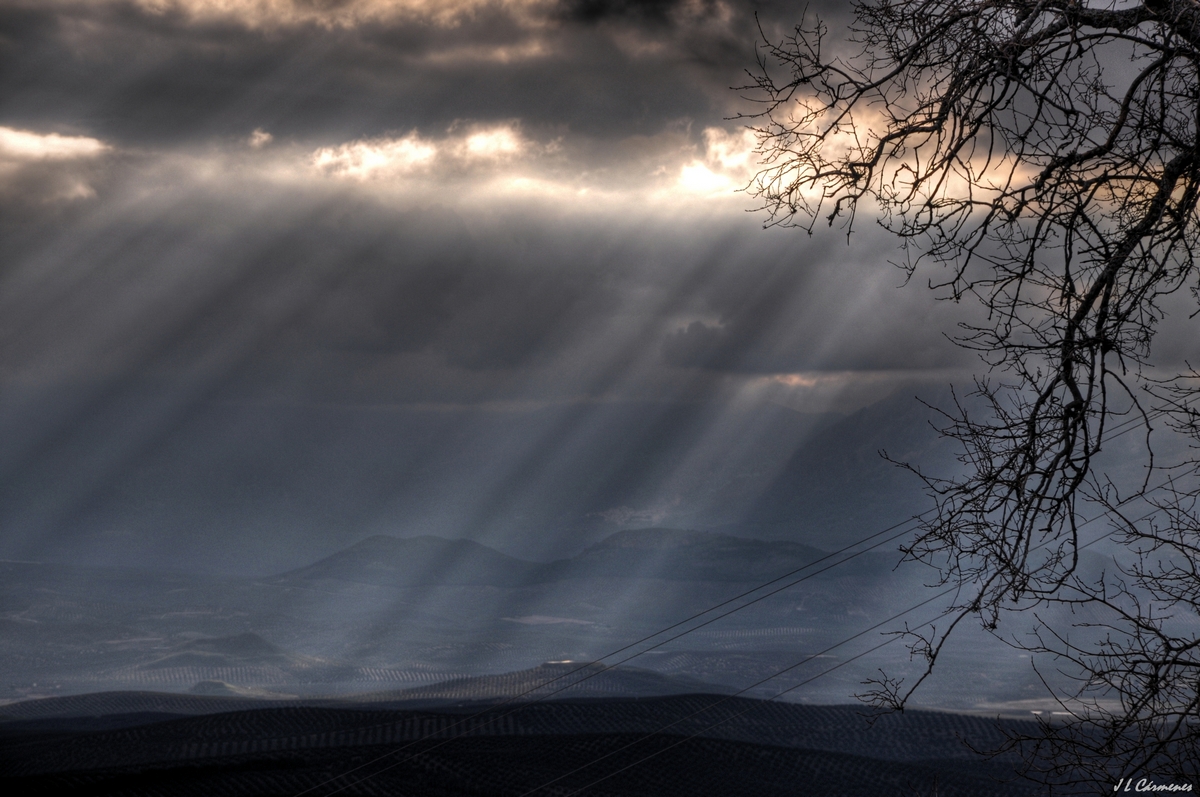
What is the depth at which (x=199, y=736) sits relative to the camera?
30641 mm

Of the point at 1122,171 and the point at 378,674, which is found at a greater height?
the point at 378,674

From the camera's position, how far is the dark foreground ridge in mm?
23156

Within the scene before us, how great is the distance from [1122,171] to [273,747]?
97.3ft

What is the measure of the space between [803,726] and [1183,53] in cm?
4664

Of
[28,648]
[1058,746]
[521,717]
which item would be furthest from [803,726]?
[28,648]

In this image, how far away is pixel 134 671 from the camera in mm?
153625

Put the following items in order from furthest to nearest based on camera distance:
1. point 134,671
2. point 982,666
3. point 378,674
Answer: point 982,666 < point 378,674 < point 134,671

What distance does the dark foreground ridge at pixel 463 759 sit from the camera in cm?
2316

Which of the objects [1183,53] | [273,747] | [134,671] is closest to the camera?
[1183,53]

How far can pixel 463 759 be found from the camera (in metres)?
27.4

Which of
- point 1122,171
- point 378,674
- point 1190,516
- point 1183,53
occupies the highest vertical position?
point 378,674

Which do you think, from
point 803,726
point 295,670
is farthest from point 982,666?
point 803,726

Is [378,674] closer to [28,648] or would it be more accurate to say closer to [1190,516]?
[28,648]

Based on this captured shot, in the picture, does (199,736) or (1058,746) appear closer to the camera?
(1058,746)
